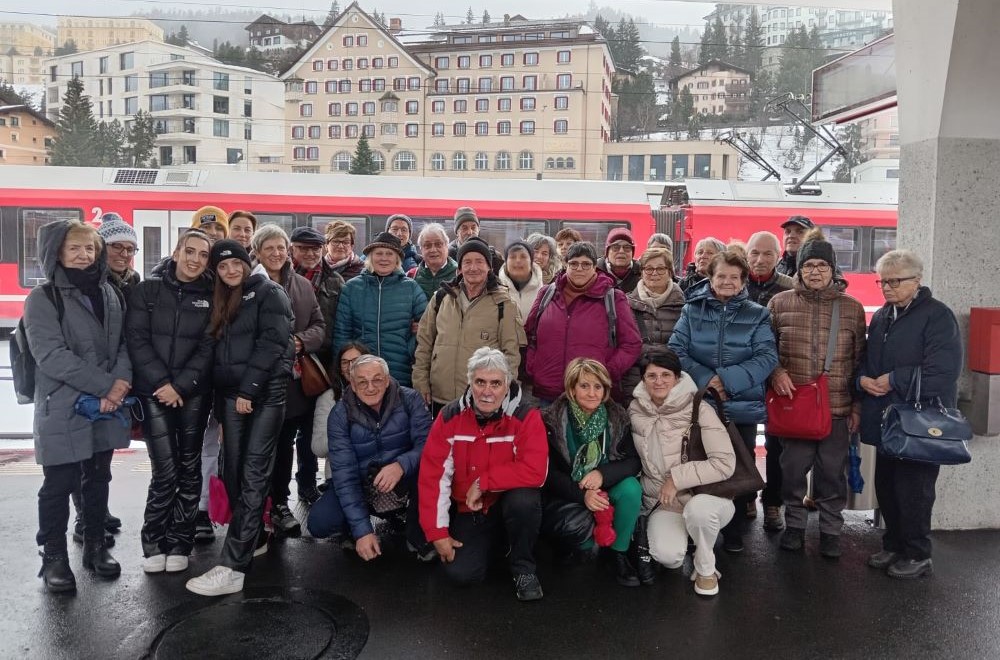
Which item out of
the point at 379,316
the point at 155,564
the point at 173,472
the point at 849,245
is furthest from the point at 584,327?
the point at 849,245

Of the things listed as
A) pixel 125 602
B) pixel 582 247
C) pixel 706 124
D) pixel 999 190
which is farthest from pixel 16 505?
pixel 706 124

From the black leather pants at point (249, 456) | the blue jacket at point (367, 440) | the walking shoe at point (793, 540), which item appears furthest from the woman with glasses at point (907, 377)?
the black leather pants at point (249, 456)

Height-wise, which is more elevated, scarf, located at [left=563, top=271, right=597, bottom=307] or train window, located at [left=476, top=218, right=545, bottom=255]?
train window, located at [left=476, top=218, right=545, bottom=255]

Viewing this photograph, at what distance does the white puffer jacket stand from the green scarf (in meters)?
0.22

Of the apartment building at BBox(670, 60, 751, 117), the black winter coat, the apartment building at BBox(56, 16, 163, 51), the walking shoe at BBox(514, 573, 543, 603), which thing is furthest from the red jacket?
the apartment building at BBox(56, 16, 163, 51)

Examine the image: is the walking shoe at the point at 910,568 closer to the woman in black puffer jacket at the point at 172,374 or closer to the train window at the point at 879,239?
the woman in black puffer jacket at the point at 172,374

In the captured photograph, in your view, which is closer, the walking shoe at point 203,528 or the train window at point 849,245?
the walking shoe at point 203,528

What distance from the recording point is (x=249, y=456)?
13.6 feet

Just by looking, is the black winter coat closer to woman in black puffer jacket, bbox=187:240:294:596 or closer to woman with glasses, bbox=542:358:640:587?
woman with glasses, bbox=542:358:640:587

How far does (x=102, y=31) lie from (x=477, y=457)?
367 ft

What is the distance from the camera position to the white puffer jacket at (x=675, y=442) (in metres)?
4.06

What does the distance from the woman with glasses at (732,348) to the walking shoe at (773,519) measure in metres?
0.42

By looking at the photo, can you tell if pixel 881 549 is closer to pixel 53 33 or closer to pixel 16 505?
pixel 16 505

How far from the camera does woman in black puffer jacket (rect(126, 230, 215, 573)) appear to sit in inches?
159
